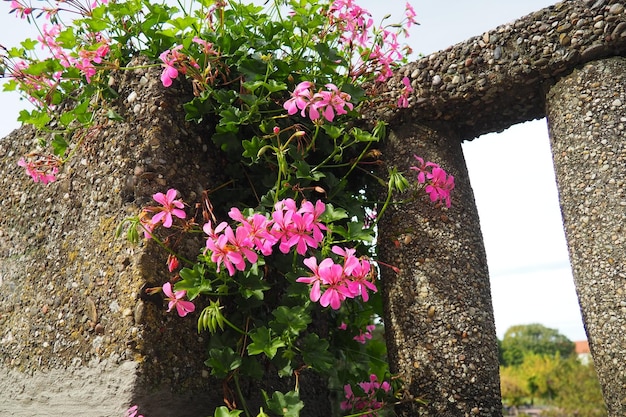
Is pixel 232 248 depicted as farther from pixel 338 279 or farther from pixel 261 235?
pixel 338 279

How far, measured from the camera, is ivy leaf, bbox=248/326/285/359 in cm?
195

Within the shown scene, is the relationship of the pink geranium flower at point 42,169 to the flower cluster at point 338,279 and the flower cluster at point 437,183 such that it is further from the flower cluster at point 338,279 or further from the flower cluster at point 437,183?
the flower cluster at point 437,183

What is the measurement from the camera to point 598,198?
6.75 feet

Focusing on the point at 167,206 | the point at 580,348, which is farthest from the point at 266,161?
the point at 580,348

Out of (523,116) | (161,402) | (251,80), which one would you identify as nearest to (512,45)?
(523,116)

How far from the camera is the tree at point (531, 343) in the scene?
2138 inches

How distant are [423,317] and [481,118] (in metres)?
0.85

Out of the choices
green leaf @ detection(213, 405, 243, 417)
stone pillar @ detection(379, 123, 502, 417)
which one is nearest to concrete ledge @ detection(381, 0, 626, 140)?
stone pillar @ detection(379, 123, 502, 417)

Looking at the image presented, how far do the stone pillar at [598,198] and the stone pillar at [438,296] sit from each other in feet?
1.20

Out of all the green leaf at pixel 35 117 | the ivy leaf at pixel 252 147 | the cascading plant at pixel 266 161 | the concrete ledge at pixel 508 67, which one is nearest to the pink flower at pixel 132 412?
the cascading plant at pixel 266 161

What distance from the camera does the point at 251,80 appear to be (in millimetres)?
2250

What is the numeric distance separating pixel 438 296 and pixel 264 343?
2.31 feet

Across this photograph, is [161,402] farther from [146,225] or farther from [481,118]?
[481,118]

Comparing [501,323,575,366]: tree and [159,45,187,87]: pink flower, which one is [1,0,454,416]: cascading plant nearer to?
[159,45,187,87]: pink flower
